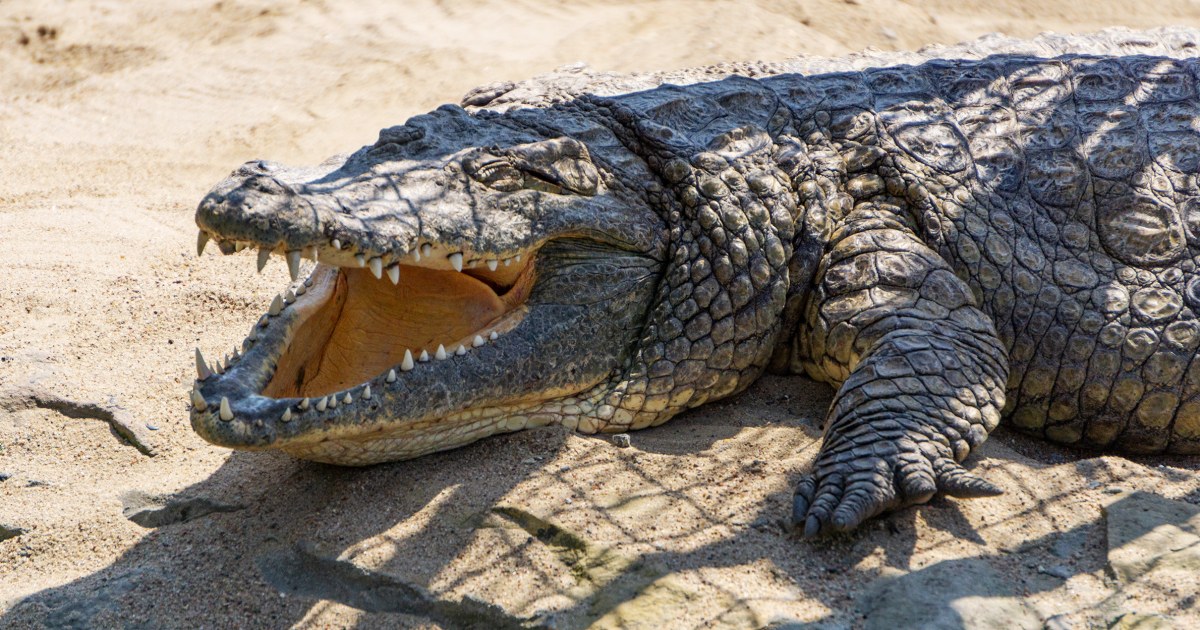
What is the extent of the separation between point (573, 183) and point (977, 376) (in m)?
1.56

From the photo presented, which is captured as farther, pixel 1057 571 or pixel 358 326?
pixel 358 326

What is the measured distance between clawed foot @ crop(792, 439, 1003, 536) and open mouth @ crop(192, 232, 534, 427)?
3.83 feet

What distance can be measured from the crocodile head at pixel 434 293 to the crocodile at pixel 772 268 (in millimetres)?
10

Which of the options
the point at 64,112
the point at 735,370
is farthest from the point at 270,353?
the point at 64,112

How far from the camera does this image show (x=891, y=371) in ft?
12.3

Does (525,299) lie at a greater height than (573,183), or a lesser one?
lesser

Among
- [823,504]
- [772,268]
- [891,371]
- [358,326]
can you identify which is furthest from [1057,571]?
[358,326]

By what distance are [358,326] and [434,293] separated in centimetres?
30

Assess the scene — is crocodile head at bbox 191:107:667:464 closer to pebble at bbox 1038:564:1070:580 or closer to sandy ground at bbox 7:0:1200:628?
sandy ground at bbox 7:0:1200:628

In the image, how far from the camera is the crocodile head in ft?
10.8

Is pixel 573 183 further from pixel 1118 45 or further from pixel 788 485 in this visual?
pixel 1118 45

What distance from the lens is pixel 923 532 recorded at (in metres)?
3.35

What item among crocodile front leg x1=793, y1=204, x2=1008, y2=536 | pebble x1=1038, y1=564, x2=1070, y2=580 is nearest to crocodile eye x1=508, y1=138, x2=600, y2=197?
crocodile front leg x1=793, y1=204, x2=1008, y2=536

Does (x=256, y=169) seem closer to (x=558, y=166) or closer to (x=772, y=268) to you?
(x=558, y=166)
